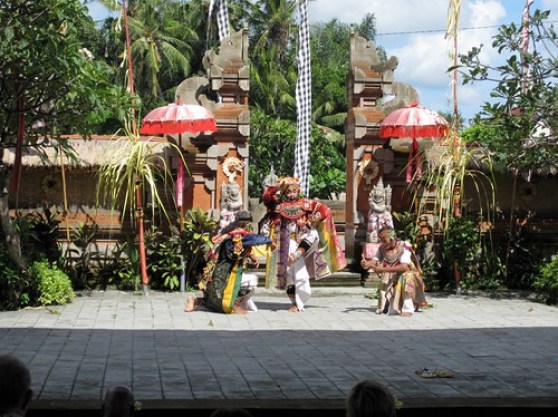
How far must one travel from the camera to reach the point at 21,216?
14.5 meters

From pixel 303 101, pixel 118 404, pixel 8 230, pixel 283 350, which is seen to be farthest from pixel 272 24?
pixel 118 404

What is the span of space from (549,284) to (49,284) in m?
6.62

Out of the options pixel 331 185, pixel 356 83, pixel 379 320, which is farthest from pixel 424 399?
pixel 331 185

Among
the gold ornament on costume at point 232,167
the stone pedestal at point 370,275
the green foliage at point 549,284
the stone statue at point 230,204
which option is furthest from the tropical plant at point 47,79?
the green foliage at point 549,284

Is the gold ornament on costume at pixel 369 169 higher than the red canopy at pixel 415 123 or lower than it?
lower

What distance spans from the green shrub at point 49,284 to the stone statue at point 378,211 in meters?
4.72

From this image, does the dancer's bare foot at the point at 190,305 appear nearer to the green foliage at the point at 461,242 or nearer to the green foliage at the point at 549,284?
the green foliage at the point at 461,242

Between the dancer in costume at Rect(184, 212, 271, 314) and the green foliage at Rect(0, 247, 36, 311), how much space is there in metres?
1.97

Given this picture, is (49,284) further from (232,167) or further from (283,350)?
(283,350)

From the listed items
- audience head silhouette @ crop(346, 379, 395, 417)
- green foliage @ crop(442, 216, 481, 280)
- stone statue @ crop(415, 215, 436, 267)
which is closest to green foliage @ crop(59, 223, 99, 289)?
stone statue @ crop(415, 215, 436, 267)

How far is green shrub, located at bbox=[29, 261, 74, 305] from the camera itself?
12.8m

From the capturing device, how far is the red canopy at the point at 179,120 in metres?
14.4

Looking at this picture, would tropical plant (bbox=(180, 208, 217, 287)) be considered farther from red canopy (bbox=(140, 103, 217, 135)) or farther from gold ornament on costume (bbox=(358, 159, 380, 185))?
gold ornament on costume (bbox=(358, 159, 380, 185))

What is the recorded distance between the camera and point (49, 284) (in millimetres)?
12883
